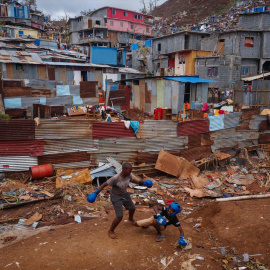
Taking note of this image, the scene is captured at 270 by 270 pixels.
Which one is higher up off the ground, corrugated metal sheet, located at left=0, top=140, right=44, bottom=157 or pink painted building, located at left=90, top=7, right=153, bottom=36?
pink painted building, located at left=90, top=7, right=153, bottom=36

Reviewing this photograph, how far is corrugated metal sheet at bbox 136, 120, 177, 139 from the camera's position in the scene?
9801 millimetres

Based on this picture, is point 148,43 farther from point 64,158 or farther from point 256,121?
point 64,158

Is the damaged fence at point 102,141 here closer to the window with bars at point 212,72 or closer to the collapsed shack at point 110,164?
the collapsed shack at point 110,164

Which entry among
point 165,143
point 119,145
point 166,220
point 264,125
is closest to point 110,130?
point 119,145

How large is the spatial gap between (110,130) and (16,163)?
11.1 ft

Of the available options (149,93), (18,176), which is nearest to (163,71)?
(149,93)

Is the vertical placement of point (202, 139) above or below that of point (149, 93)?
below

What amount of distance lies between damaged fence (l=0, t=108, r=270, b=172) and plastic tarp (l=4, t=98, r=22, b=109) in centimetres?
1005

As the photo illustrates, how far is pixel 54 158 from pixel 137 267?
19.5 ft

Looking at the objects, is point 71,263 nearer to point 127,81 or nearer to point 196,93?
point 196,93

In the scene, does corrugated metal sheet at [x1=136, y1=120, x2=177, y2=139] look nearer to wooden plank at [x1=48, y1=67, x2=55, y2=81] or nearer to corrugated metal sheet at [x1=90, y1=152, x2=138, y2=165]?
corrugated metal sheet at [x1=90, y1=152, x2=138, y2=165]

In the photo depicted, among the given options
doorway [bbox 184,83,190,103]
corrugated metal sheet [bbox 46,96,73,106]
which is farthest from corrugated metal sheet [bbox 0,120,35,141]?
doorway [bbox 184,83,190,103]

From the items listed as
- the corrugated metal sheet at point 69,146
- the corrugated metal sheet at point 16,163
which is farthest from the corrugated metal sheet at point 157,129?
the corrugated metal sheet at point 16,163

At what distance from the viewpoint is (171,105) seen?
1770 cm
